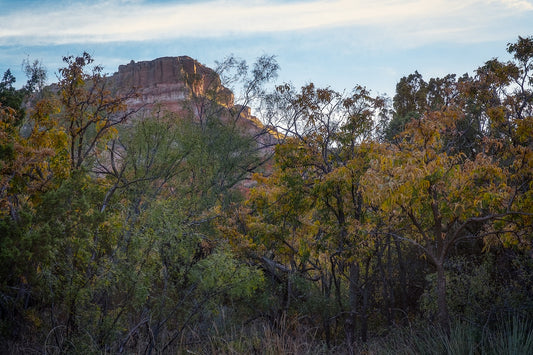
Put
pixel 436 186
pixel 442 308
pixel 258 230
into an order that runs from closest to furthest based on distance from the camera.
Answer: pixel 436 186 < pixel 442 308 < pixel 258 230

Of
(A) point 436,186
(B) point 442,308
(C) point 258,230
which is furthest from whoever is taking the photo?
(C) point 258,230

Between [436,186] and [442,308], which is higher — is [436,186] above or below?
above

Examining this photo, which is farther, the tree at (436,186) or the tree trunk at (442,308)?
the tree trunk at (442,308)

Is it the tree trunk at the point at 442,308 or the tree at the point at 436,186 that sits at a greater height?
the tree at the point at 436,186

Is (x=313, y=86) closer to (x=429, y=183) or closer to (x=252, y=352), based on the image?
(x=429, y=183)

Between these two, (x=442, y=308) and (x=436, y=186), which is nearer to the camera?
(x=436, y=186)

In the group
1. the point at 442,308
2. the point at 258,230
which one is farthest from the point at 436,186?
the point at 258,230

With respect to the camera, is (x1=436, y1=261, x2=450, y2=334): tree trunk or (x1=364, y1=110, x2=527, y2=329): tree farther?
(x1=436, y1=261, x2=450, y2=334): tree trunk

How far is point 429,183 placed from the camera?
5059mm

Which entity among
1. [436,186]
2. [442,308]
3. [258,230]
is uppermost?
[436,186]

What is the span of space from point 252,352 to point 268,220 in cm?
385

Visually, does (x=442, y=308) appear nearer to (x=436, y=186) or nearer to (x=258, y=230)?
(x=436, y=186)

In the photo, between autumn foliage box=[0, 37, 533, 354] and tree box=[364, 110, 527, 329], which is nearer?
tree box=[364, 110, 527, 329]

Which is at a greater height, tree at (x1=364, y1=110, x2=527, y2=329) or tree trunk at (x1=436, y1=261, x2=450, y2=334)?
tree at (x1=364, y1=110, x2=527, y2=329)
